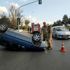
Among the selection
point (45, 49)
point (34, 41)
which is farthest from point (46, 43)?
point (34, 41)

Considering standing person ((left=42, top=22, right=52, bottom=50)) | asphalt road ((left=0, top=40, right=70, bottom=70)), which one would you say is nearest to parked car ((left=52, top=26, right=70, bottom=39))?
standing person ((left=42, top=22, right=52, bottom=50))

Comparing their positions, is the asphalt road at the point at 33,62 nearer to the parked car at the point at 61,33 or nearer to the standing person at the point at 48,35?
the standing person at the point at 48,35

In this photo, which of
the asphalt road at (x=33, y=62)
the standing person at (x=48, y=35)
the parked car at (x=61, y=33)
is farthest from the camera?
the parked car at (x=61, y=33)

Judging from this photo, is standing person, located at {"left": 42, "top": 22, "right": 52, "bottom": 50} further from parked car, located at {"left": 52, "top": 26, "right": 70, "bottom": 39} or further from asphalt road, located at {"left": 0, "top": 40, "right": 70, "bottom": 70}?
parked car, located at {"left": 52, "top": 26, "right": 70, "bottom": 39}

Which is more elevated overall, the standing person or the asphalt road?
the standing person

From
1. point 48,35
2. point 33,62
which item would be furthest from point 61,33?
point 33,62

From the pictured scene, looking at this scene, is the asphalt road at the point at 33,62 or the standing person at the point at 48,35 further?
the standing person at the point at 48,35

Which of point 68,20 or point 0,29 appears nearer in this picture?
point 0,29

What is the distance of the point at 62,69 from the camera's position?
925 cm

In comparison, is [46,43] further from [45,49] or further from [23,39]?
[23,39]

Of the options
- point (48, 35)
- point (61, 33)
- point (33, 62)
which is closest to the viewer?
point (33, 62)

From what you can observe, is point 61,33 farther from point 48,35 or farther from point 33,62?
point 33,62

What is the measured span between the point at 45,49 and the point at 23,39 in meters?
2.15

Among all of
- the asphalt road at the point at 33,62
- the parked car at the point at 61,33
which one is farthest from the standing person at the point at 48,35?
the parked car at the point at 61,33
